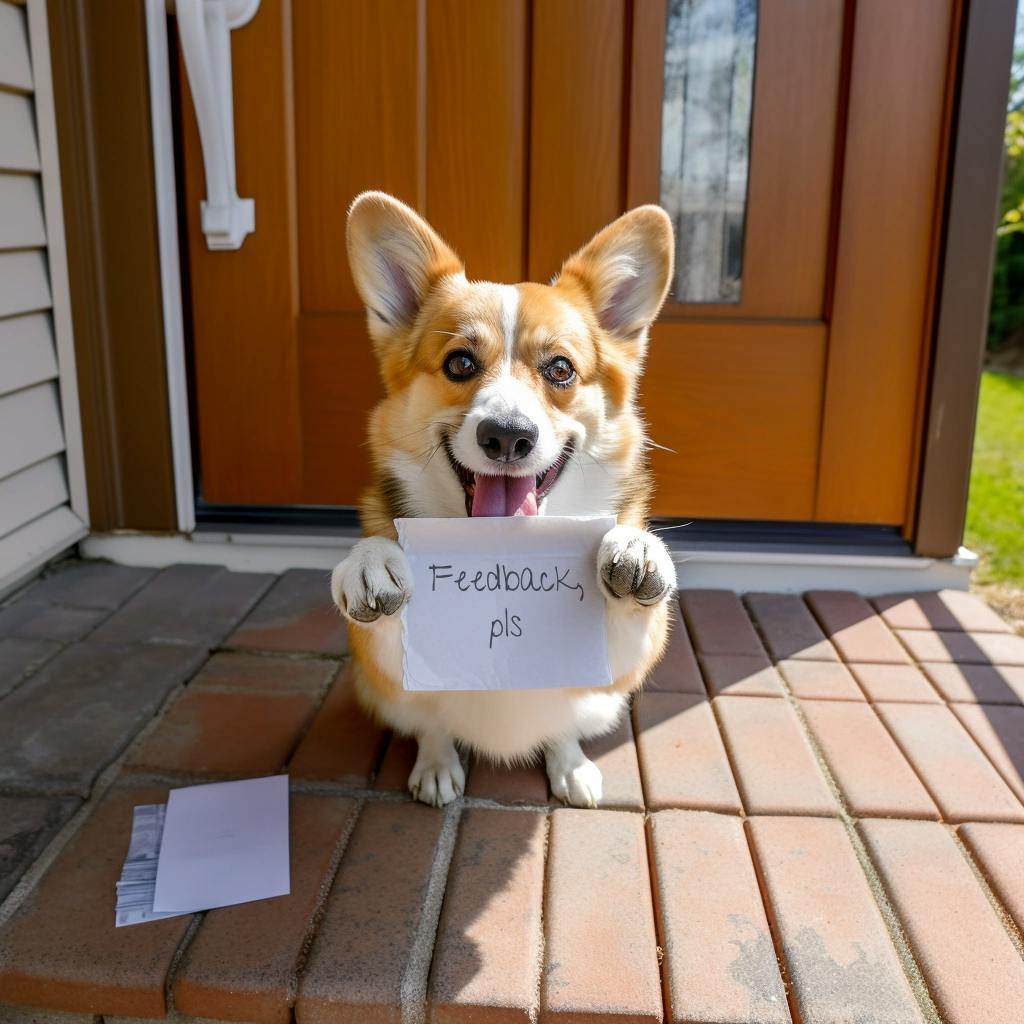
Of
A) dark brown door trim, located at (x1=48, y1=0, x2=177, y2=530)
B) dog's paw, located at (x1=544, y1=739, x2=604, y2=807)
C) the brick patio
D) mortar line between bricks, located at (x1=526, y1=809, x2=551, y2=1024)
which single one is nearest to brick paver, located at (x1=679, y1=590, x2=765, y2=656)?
the brick patio

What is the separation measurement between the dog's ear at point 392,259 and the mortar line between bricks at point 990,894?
1.40 m

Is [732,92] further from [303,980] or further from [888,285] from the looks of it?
[303,980]

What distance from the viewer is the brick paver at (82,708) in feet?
5.85

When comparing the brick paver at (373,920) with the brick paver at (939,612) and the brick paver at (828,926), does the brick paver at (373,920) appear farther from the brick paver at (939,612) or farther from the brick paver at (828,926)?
the brick paver at (939,612)

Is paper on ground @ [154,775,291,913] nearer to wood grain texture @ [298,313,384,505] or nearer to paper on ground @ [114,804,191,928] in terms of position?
paper on ground @ [114,804,191,928]

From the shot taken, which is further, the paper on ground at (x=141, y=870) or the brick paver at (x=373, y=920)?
the paper on ground at (x=141, y=870)

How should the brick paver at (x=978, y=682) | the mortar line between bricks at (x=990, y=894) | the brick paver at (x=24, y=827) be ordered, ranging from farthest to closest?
the brick paver at (x=978, y=682) < the brick paver at (x=24, y=827) < the mortar line between bricks at (x=990, y=894)

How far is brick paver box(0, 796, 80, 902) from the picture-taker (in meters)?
1.50

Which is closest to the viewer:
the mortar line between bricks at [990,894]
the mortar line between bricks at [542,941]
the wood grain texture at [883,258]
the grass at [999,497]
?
the mortar line between bricks at [542,941]

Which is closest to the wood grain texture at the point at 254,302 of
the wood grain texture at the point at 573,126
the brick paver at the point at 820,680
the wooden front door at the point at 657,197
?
the wooden front door at the point at 657,197

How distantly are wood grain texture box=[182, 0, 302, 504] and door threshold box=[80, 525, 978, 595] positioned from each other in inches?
5.9

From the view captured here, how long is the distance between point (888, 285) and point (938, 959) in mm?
1831

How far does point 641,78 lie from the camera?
8.17 feet

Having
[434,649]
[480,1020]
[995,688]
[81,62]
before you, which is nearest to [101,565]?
[81,62]
